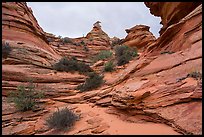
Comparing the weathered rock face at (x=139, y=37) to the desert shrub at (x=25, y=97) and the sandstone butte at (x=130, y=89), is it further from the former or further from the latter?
the desert shrub at (x=25, y=97)

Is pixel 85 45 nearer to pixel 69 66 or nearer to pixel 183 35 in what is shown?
pixel 69 66

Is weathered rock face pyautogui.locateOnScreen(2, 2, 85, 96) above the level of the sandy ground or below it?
above

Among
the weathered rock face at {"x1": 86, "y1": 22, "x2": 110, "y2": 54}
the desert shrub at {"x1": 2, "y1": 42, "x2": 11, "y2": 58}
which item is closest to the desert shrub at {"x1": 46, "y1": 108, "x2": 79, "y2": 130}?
the desert shrub at {"x1": 2, "y1": 42, "x2": 11, "y2": 58}

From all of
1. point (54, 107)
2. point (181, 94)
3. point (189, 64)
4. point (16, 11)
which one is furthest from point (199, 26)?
point (16, 11)

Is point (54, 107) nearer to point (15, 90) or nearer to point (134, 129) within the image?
point (15, 90)

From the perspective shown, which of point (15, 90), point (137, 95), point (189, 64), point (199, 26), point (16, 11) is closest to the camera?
point (137, 95)

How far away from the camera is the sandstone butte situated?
268 inches

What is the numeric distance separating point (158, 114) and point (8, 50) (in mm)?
10187

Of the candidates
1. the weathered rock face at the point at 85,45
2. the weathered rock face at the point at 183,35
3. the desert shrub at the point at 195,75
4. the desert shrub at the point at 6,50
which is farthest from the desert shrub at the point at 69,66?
the desert shrub at the point at 195,75

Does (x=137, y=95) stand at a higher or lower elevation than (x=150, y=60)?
lower

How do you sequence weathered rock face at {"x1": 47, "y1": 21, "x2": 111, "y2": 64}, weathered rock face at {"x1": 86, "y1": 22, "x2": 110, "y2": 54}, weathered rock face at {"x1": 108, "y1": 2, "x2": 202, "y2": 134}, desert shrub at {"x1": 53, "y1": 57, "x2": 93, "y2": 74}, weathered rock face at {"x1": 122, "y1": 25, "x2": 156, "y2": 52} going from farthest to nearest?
weathered rock face at {"x1": 86, "y1": 22, "x2": 110, "y2": 54} → weathered rock face at {"x1": 122, "y1": 25, "x2": 156, "y2": 52} → weathered rock face at {"x1": 47, "y1": 21, "x2": 111, "y2": 64} → desert shrub at {"x1": 53, "y1": 57, "x2": 93, "y2": 74} → weathered rock face at {"x1": 108, "y1": 2, "x2": 202, "y2": 134}

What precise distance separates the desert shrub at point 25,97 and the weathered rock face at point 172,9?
31.1 ft

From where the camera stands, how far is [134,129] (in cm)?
691

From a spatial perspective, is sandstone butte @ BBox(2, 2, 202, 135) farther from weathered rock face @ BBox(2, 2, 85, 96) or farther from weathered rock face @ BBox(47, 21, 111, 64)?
weathered rock face @ BBox(47, 21, 111, 64)
